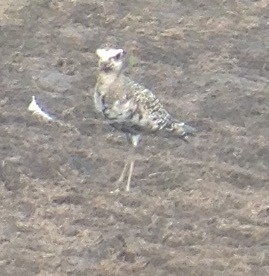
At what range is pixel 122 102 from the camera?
4074mm

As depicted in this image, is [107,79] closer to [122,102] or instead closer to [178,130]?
[122,102]

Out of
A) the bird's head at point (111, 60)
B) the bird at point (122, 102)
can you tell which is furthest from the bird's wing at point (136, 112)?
the bird's head at point (111, 60)

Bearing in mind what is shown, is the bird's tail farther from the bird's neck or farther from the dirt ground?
the bird's neck

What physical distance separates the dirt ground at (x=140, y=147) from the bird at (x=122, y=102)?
32 cm

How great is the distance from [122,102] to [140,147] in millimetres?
654

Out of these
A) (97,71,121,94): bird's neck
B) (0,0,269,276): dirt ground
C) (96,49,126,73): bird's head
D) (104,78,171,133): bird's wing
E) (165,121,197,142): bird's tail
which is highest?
(96,49,126,73): bird's head

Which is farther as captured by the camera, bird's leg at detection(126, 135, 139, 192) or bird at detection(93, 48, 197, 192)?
bird's leg at detection(126, 135, 139, 192)

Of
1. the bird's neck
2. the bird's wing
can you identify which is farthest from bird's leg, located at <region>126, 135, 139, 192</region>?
the bird's neck

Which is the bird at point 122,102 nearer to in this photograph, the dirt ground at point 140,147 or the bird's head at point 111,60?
the bird's head at point 111,60

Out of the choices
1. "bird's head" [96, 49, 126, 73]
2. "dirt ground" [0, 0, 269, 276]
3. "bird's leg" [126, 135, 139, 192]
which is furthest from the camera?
"bird's leg" [126, 135, 139, 192]

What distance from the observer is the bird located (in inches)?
160

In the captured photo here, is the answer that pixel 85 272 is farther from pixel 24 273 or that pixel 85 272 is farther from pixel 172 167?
pixel 172 167

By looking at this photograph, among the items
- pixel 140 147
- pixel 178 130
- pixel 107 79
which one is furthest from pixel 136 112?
pixel 140 147

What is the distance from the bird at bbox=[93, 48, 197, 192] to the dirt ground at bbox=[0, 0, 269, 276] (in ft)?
1.04
